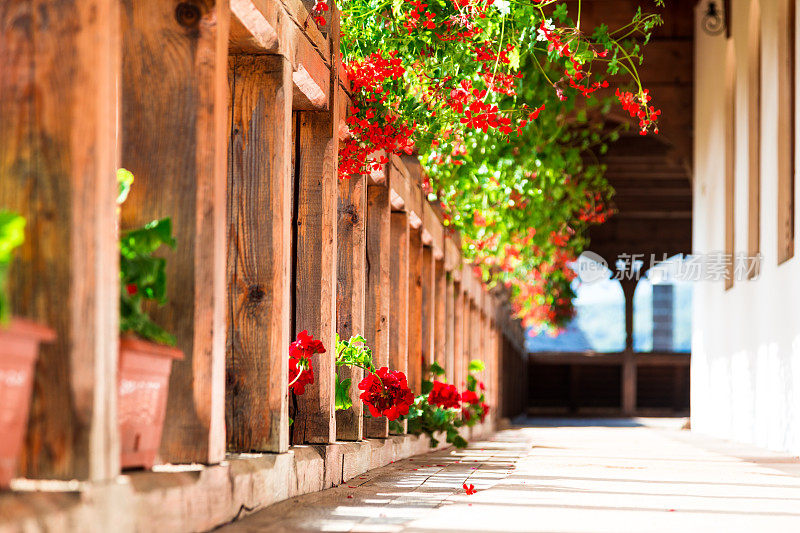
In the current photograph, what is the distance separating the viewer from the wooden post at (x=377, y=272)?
617cm

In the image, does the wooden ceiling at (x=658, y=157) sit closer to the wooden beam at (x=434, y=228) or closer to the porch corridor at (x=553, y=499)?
the wooden beam at (x=434, y=228)

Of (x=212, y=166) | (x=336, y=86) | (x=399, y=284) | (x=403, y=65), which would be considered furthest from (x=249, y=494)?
(x=399, y=284)

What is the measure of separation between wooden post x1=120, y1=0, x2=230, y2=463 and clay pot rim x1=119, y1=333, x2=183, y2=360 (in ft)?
0.69

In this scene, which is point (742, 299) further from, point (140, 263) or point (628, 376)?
point (628, 376)

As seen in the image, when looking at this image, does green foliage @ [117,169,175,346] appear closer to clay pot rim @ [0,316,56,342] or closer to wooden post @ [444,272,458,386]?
clay pot rim @ [0,316,56,342]

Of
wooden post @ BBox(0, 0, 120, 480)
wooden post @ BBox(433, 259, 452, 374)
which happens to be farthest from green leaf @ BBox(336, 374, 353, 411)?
wooden post @ BBox(433, 259, 452, 374)

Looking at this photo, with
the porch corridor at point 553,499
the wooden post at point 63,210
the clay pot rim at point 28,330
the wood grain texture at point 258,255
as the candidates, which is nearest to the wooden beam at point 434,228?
the porch corridor at point 553,499

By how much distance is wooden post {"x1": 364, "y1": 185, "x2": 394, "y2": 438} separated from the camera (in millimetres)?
6172

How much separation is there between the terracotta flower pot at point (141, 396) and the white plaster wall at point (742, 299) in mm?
6223

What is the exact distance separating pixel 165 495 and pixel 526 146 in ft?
22.9

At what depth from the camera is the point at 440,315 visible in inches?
353

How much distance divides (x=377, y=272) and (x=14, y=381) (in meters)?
A: 4.32

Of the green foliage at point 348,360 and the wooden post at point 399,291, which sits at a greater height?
the wooden post at point 399,291

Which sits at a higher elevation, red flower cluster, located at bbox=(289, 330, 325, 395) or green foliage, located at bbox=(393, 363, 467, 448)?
red flower cluster, located at bbox=(289, 330, 325, 395)
